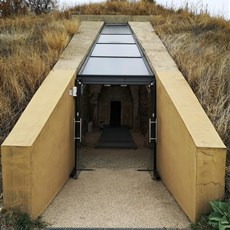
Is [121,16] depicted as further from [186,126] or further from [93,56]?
[186,126]

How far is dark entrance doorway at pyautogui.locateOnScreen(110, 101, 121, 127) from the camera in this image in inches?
667

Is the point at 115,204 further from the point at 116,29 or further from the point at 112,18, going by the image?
the point at 112,18

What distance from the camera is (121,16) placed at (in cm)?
1277

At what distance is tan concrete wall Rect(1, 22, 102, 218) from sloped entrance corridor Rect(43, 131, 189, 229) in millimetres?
297

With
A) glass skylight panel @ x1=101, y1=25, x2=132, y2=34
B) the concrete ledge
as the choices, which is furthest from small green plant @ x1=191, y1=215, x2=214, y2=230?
the concrete ledge

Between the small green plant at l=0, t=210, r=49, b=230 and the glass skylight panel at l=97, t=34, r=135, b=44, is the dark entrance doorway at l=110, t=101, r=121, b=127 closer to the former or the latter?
the glass skylight panel at l=97, t=34, r=135, b=44

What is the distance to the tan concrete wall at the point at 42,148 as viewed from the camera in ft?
14.8

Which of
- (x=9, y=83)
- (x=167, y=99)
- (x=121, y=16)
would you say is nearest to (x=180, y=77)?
(x=167, y=99)

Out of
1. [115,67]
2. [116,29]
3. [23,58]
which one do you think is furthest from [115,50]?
[116,29]

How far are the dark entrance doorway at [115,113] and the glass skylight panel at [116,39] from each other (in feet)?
22.4

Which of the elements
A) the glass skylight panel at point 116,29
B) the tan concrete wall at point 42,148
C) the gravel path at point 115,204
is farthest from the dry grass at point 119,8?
the gravel path at point 115,204

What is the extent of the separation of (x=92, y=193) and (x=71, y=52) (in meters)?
3.93

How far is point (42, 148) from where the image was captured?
4898 millimetres

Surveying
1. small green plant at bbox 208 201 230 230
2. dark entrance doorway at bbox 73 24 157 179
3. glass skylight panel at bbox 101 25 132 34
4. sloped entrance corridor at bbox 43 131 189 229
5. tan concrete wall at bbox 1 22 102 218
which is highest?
glass skylight panel at bbox 101 25 132 34
